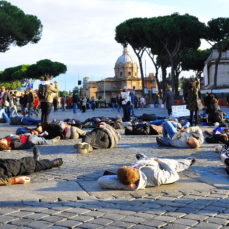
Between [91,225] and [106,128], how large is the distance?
4.83 meters

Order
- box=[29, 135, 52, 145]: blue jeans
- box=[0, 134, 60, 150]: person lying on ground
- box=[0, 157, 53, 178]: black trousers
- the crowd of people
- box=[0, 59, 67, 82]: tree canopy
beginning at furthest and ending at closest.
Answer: box=[0, 59, 67, 82]: tree canopy, box=[29, 135, 52, 145]: blue jeans, box=[0, 134, 60, 150]: person lying on ground, box=[0, 157, 53, 178]: black trousers, the crowd of people

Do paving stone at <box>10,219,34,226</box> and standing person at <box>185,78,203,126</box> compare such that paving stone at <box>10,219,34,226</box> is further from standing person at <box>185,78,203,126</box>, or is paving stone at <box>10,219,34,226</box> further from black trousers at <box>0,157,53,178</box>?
standing person at <box>185,78,203,126</box>

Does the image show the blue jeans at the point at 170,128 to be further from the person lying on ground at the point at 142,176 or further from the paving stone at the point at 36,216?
the paving stone at the point at 36,216

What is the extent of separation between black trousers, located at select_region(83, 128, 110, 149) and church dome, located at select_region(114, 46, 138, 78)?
111487 mm

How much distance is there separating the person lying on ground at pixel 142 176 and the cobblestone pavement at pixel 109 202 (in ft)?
0.26

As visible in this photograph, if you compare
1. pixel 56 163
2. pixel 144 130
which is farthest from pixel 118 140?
pixel 56 163

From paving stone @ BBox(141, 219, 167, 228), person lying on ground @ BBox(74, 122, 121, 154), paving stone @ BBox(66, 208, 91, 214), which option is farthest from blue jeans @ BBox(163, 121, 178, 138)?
paving stone @ BBox(141, 219, 167, 228)

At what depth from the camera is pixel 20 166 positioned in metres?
5.29

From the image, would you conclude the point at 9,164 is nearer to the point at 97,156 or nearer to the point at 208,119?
the point at 97,156

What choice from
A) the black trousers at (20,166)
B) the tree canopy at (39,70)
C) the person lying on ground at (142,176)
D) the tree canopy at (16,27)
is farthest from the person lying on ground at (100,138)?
the tree canopy at (39,70)

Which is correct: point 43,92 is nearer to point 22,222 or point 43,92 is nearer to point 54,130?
point 54,130

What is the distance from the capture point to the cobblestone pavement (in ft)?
11.4

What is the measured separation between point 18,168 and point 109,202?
5.22 feet

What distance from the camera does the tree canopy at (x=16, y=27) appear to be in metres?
33.4
